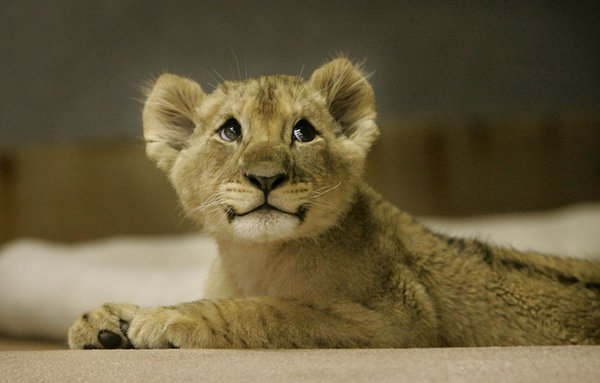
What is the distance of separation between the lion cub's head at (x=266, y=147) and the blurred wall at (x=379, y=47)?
2.52 m

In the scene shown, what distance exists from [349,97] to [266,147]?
1.56ft

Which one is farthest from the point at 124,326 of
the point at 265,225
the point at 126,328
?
the point at 265,225

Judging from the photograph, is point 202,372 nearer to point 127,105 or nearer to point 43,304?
point 43,304

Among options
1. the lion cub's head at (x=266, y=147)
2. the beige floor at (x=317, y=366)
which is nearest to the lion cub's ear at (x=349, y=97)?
the lion cub's head at (x=266, y=147)

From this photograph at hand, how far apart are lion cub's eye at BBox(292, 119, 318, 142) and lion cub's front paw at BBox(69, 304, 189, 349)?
23.0 inches

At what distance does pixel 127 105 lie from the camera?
5.13m

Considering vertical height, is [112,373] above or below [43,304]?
above

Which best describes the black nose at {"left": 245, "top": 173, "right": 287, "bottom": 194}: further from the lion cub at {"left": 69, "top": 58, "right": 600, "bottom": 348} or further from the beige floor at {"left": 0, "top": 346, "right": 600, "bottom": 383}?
the beige floor at {"left": 0, "top": 346, "right": 600, "bottom": 383}

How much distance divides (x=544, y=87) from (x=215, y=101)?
326 cm

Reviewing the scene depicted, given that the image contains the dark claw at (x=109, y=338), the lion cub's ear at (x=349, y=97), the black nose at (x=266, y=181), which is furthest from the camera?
the lion cub's ear at (x=349, y=97)

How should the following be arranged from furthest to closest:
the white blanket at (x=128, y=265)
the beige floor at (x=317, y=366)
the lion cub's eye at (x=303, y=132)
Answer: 1. the white blanket at (x=128, y=265)
2. the lion cub's eye at (x=303, y=132)
3. the beige floor at (x=317, y=366)

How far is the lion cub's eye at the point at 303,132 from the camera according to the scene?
2.21 m

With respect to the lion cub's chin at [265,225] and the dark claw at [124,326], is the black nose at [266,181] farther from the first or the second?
the dark claw at [124,326]

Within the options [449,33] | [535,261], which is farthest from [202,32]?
[535,261]
